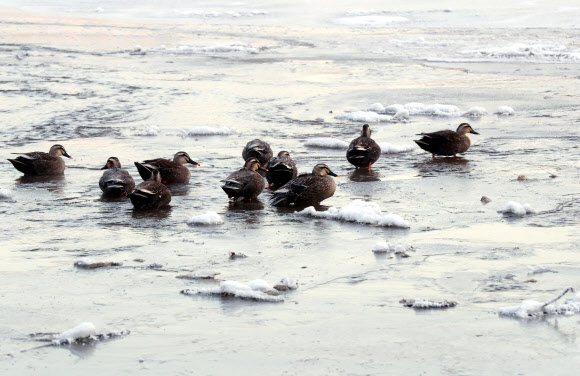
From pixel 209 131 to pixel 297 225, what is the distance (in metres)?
5.93

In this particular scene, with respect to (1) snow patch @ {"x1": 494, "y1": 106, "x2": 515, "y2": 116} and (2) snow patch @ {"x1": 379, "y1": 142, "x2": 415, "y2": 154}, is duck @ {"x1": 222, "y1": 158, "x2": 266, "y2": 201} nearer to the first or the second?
(2) snow patch @ {"x1": 379, "y1": 142, "x2": 415, "y2": 154}

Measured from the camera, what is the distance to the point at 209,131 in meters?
14.4

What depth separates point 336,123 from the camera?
1525 centimetres

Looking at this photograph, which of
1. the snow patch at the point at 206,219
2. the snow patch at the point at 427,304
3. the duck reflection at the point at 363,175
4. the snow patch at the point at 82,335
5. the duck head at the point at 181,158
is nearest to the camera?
the snow patch at the point at 82,335

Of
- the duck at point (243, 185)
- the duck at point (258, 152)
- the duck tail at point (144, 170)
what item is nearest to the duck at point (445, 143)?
the duck at point (258, 152)

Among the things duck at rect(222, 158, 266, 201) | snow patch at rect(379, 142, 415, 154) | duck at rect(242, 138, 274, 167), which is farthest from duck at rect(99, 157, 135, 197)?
snow patch at rect(379, 142, 415, 154)

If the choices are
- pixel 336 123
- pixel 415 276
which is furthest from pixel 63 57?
pixel 415 276

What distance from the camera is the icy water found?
211 inches

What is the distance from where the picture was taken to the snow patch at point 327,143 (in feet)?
43.2

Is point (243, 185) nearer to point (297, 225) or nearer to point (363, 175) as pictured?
point (297, 225)

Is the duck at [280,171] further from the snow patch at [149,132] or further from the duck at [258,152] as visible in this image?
the snow patch at [149,132]

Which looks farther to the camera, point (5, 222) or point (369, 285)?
point (5, 222)

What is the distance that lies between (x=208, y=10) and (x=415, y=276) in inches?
1620

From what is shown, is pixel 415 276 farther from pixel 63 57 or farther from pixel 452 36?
pixel 452 36
